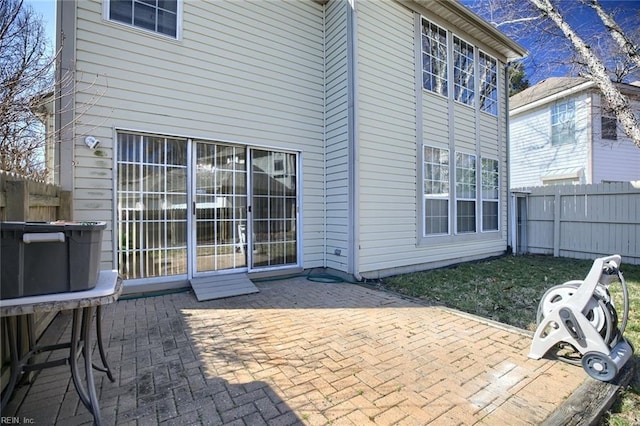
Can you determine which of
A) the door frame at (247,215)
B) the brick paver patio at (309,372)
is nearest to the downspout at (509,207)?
the brick paver patio at (309,372)

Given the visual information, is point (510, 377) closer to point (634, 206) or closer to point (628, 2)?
point (634, 206)

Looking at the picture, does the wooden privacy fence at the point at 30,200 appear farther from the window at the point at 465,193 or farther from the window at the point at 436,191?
the window at the point at 465,193

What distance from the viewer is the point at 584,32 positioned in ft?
26.5

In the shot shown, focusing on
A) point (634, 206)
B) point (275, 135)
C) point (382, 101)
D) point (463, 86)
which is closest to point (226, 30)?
point (275, 135)

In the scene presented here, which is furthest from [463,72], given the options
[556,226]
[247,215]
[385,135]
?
[247,215]

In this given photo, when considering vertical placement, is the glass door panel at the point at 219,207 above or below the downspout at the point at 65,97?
below

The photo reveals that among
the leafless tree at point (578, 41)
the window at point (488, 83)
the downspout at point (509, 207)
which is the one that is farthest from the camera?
the downspout at point (509, 207)

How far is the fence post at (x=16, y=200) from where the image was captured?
2.19m

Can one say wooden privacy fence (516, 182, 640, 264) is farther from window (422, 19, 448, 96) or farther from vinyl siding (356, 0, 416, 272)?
vinyl siding (356, 0, 416, 272)

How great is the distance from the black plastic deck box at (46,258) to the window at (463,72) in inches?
320

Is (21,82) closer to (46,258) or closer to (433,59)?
(46,258)

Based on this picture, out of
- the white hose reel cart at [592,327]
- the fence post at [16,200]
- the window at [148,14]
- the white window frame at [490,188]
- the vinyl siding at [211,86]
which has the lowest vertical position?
the white hose reel cart at [592,327]

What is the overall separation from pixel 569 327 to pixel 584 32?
31.1 feet

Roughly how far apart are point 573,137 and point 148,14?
14.4m
